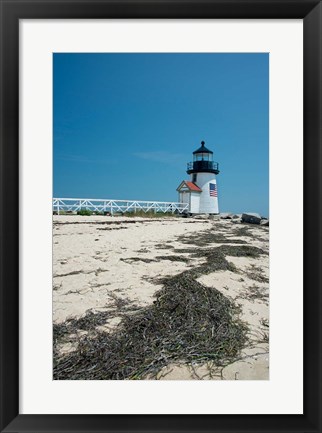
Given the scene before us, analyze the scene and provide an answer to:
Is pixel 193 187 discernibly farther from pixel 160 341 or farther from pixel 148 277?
pixel 160 341

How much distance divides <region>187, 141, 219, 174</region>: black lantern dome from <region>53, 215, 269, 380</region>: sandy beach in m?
6.03

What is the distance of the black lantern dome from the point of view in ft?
33.9

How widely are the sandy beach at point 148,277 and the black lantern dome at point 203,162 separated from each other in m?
6.03

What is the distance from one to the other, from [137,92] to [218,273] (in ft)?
6.47

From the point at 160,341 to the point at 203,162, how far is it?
9448mm

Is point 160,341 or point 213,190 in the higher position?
point 213,190

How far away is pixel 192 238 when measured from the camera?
4.73m

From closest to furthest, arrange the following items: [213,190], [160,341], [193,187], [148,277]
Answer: [160,341] < [148,277] < [193,187] < [213,190]
